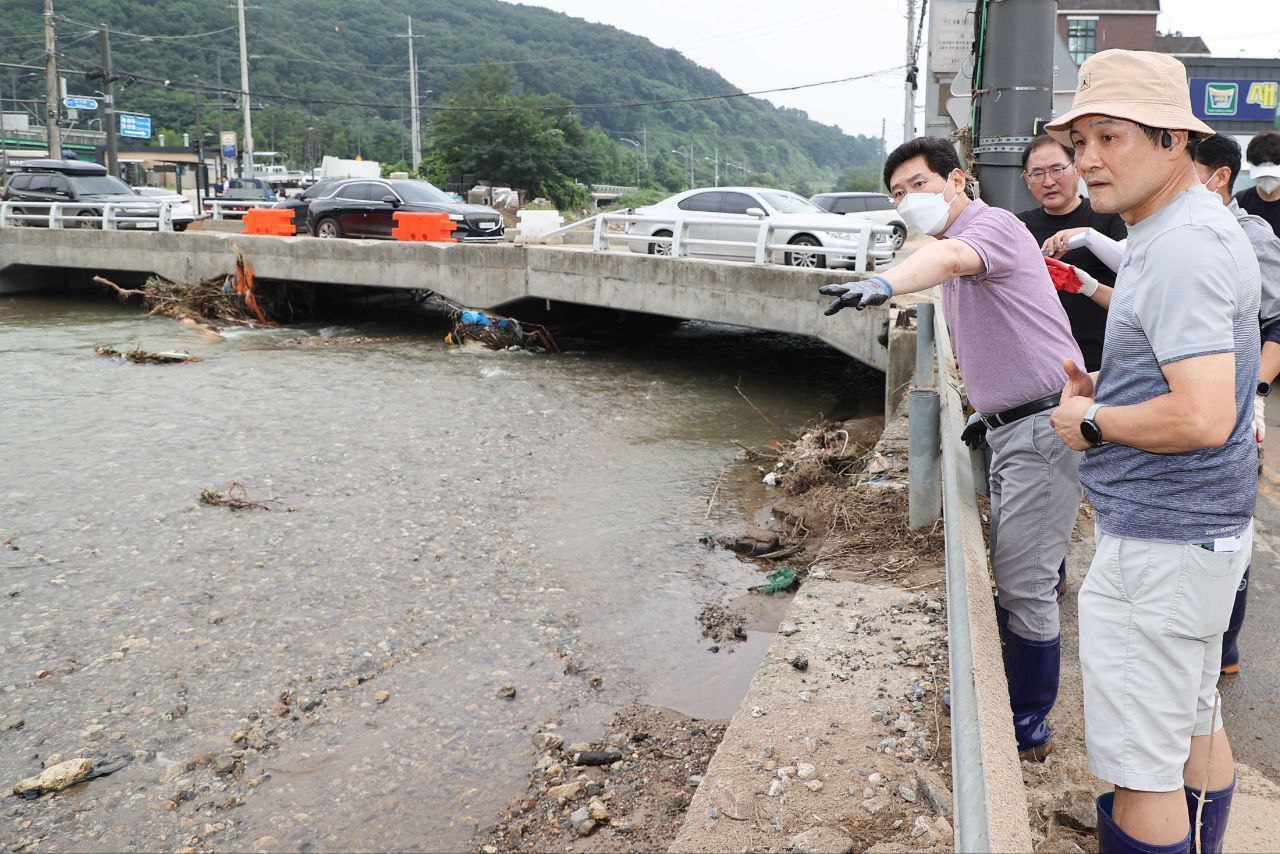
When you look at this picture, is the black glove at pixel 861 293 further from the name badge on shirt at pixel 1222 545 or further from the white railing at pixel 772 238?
the white railing at pixel 772 238

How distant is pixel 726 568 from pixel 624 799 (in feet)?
10.7

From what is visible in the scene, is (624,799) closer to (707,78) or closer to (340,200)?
Answer: (340,200)

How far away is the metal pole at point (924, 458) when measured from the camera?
4.55 metres

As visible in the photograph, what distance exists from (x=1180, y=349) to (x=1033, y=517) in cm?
138

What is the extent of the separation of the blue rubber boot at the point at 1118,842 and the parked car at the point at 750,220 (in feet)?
39.4

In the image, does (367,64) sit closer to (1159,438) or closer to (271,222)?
(271,222)

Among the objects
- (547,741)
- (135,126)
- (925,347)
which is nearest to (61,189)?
(925,347)

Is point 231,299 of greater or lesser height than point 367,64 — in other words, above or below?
below

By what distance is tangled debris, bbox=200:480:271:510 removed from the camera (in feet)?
27.3

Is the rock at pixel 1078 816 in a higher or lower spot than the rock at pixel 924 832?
lower

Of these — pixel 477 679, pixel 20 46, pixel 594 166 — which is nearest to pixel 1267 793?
pixel 477 679

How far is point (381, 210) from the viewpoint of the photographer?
784 inches

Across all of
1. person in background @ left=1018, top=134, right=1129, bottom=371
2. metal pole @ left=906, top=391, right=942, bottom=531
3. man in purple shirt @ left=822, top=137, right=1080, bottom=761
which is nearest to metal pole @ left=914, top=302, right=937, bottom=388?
metal pole @ left=906, top=391, right=942, bottom=531

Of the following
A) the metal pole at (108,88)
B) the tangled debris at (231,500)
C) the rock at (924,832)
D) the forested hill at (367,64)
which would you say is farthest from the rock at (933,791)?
the forested hill at (367,64)
